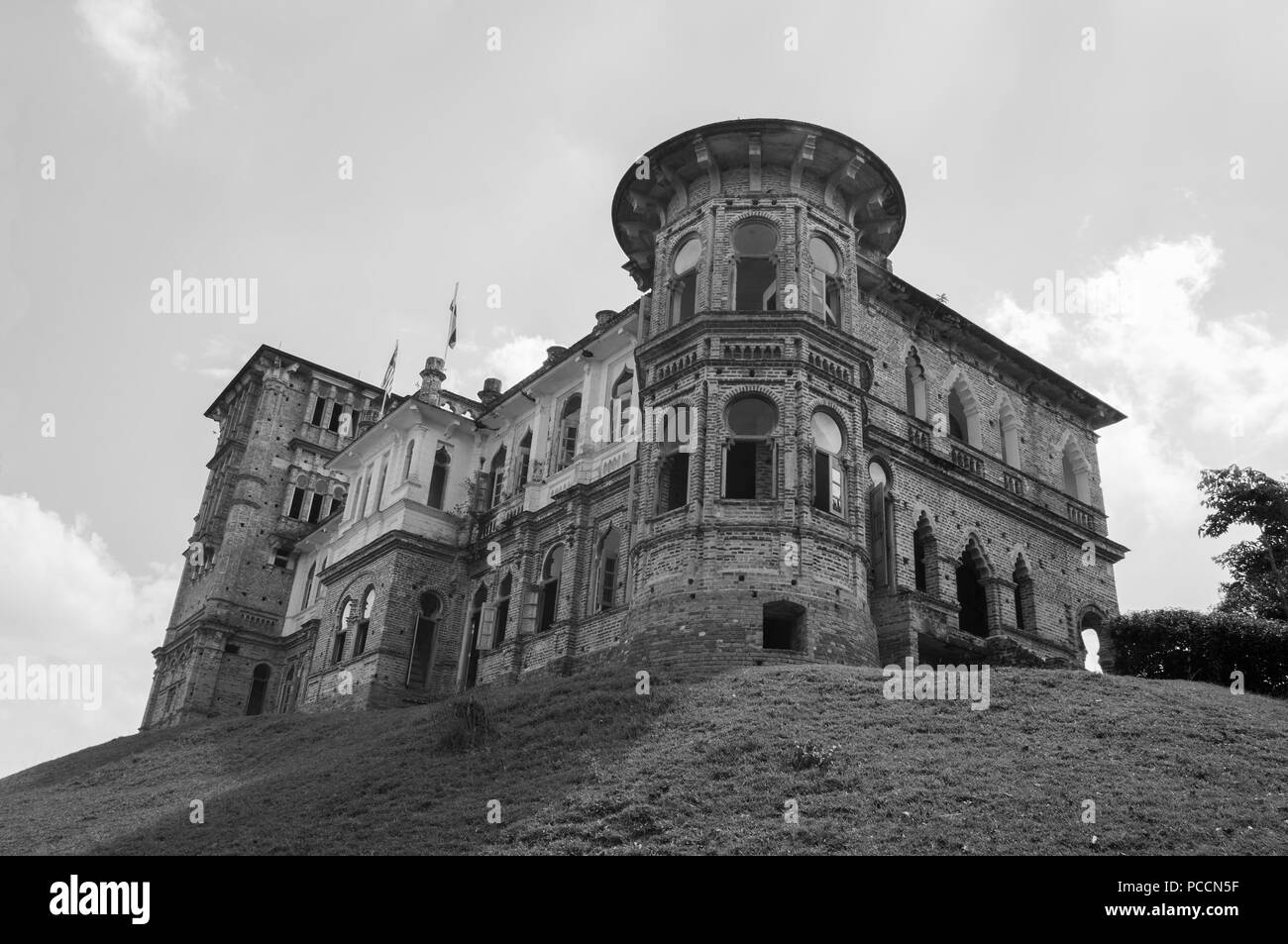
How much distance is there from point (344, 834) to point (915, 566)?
14918 millimetres

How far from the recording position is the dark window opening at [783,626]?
19.6 meters

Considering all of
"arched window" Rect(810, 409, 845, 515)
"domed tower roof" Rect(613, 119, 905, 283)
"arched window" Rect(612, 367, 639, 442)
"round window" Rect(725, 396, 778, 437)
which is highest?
"domed tower roof" Rect(613, 119, 905, 283)

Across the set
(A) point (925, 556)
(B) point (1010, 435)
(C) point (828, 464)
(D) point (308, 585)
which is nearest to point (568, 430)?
(C) point (828, 464)

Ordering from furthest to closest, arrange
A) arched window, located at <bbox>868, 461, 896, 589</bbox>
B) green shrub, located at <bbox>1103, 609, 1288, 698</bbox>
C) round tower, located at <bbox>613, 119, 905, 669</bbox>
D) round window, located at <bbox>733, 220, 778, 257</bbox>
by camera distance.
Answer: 1. round window, located at <bbox>733, 220, 778, 257</bbox>
2. arched window, located at <bbox>868, 461, 896, 589</bbox>
3. round tower, located at <bbox>613, 119, 905, 669</bbox>
4. green shrub, located at <bbox>1103, 609, 1288, 698</bbox>

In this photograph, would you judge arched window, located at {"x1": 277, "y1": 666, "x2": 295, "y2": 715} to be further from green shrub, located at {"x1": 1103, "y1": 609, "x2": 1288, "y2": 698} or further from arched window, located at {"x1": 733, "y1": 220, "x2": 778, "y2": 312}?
green shrub, located at {"x1": 1103, "y1": 609, "x2": 1288, "y2": 698}

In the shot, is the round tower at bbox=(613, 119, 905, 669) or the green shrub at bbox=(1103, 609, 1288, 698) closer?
the green shrub at bbox=(1103, 609, 1288, 698)

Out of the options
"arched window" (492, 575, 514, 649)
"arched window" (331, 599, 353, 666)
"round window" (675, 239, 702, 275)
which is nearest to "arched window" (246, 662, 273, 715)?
"arched window" (331, 599, 353, 666)

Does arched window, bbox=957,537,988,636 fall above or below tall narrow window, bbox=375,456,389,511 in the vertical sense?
below

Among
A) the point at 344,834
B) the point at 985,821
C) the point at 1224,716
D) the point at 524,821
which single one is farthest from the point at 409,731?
the point at 1224,716

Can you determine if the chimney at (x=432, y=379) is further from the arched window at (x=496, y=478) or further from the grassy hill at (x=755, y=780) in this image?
the grassy hill at (x=755, y=780)

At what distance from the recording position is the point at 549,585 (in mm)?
27438

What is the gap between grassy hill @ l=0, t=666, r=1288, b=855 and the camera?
35.1 feet

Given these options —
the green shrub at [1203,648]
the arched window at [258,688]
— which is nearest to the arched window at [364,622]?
the arched window at [258,688]

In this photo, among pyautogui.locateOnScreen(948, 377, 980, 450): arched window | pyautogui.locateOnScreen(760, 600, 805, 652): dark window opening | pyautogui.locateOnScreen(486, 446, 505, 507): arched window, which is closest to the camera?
pyautogui.locateOnScreen(760, 600, 805, 652): dark window opening
